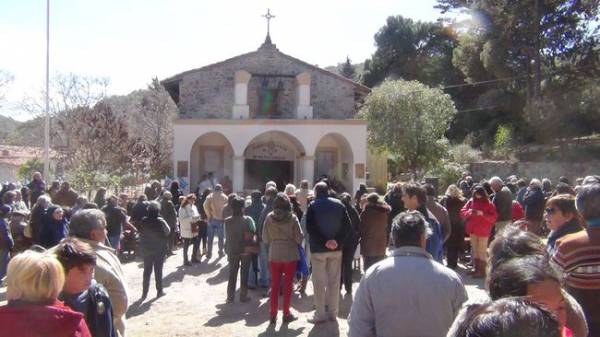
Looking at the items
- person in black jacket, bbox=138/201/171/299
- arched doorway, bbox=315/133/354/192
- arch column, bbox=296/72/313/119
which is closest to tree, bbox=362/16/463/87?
arched doorway, bbox=315/133/354/192

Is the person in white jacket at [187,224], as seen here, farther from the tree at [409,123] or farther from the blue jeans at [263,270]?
the tree at [409,123]

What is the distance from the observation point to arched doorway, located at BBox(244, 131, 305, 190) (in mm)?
23562

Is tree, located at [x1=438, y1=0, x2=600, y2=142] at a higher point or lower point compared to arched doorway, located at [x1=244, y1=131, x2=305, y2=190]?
higher

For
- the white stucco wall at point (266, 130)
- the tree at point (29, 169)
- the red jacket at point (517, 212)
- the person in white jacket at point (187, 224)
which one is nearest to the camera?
the red jacket at point (517, 212)

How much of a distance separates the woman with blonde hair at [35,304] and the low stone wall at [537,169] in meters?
24.9

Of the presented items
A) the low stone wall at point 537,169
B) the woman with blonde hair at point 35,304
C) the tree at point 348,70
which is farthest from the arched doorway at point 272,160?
the tree at point 348,70

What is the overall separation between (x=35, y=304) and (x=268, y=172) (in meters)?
21.9

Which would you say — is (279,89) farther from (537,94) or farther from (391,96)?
(537,94)

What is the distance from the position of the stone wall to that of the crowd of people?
43.1 feet

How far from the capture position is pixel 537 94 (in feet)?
89.3

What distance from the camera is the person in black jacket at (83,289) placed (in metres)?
3.35

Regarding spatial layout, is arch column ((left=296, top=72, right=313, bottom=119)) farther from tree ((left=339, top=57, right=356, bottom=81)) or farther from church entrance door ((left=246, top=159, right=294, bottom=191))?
tree ((left=339, top=57, right=356, bottom=81))

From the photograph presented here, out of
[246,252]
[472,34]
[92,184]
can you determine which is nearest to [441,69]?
[472,34]

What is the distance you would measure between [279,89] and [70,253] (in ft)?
72.3
